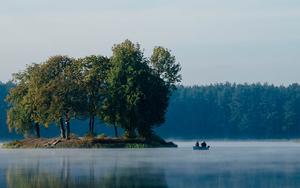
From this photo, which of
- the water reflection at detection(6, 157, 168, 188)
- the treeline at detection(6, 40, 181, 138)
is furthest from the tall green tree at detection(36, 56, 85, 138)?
the water reflection at detection(6, 157, 168, 188)

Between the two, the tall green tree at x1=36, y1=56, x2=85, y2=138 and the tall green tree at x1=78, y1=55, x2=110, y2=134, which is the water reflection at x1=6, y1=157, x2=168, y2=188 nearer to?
the tall green tree at x1=36, y1=56, x2=85, y2=138

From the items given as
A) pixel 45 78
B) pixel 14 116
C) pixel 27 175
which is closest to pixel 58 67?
pixel 45 78

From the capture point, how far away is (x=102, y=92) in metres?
114

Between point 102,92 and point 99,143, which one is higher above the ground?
point 102,92

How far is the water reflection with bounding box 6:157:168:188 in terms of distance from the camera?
128 ft

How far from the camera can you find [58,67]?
380 feet

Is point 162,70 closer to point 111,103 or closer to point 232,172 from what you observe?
point 111,103

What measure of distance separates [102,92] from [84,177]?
7077cm

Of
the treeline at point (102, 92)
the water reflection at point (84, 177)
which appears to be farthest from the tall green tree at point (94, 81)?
the water reflection at point (84, 177)

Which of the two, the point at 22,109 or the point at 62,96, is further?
the point at 22,109

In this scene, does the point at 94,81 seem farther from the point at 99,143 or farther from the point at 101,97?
the point at 99,143

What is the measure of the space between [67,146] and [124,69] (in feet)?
44.0

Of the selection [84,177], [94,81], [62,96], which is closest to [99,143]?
[62,96]

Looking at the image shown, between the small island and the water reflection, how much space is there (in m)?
56.5
